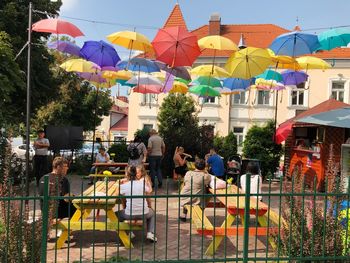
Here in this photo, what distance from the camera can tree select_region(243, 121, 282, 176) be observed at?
57.2ft

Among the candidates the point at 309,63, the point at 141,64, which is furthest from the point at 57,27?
the point at 309,63

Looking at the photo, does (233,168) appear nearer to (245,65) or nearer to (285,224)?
(245,65)

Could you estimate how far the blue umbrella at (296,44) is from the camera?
9.75 meters

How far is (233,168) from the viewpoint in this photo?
1320 cm

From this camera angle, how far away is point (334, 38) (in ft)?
33.5

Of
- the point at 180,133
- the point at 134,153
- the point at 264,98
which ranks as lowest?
the point at 134,153

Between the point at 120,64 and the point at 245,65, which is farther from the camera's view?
the point at 120,64

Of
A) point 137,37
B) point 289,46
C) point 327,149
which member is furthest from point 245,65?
point 327,149

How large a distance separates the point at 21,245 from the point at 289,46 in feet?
25.0

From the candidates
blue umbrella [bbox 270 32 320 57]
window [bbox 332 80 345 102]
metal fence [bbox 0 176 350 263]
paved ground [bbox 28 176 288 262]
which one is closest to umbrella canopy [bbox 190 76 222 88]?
blue umbrella [bbox 270 32 320 57]

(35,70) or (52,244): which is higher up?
(35,70)

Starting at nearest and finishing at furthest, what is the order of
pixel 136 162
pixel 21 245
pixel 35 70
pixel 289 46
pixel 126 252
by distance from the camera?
pixel 21 245 < pixel 126 252 < pixel 289 46 < pixel 136 162 < pixel 35 70

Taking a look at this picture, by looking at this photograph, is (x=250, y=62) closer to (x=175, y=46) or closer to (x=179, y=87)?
(x=175, y=46)

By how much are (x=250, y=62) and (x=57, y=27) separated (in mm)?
4644
